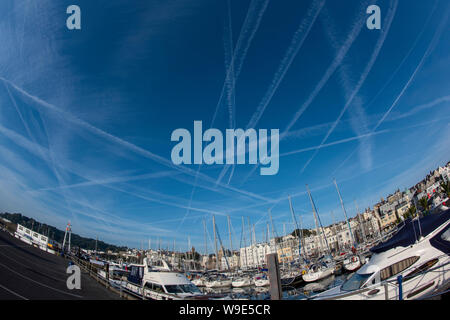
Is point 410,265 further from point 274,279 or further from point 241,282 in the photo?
point 241,282

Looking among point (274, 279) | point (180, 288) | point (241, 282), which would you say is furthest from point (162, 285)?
point (241, 282)

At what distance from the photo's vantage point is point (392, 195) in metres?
128

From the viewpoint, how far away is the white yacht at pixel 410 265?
33.8 feet

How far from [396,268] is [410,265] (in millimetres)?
714

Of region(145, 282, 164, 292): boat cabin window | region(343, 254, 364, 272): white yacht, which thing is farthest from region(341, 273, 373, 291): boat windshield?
region(343, 254, 364, 272): white yacht

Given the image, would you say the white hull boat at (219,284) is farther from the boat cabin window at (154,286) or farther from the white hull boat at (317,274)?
the boat cabin window at (154,286)

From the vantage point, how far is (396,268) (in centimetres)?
1227

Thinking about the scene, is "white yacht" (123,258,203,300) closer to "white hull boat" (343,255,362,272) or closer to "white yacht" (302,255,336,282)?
"white yacht" (302,255,336,282)

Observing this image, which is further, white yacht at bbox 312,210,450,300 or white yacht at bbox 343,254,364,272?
white yacht at bbox 343,254,364,272

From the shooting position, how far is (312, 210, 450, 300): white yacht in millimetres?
10312

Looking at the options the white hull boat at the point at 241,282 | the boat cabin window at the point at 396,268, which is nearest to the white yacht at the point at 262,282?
the white hull boat at the point at 241,282

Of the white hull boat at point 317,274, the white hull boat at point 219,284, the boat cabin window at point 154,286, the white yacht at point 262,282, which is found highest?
the boat cabin window at point 154,286
